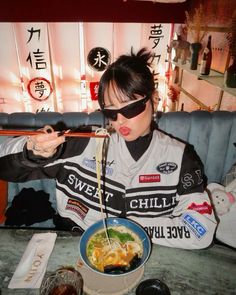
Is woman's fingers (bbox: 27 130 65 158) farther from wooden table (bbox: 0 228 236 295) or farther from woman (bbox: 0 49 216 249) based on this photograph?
wooden table (bbox: 0 228 236 295)

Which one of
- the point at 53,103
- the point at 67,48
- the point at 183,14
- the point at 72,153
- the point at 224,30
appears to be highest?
the point at 183,14

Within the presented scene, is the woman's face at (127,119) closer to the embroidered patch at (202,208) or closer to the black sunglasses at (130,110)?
the black sunglasses at (130,110)

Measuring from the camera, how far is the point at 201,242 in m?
1.70

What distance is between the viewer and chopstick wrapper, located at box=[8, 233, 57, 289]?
4.82 ft

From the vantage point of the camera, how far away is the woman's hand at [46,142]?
165cm

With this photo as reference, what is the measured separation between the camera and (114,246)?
1587 millimetres

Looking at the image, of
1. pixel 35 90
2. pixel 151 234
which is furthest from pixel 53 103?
pixel 151 234

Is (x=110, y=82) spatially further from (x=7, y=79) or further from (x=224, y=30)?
(x=7, y=79)

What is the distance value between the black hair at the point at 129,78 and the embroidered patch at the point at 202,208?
36.5 inches

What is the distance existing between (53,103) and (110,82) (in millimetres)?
5988

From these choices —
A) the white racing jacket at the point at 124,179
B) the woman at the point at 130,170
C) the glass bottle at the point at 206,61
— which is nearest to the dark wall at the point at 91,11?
the glass bottle at the point at 206,61

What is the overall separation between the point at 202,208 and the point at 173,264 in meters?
0.51

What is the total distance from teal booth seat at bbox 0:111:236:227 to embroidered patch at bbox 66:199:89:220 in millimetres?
1017

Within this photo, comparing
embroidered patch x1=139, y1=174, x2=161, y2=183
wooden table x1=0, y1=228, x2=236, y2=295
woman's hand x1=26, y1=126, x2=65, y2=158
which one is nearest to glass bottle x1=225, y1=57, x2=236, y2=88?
embroidered patch x1=139, y1=174, x2=161, y2=183
